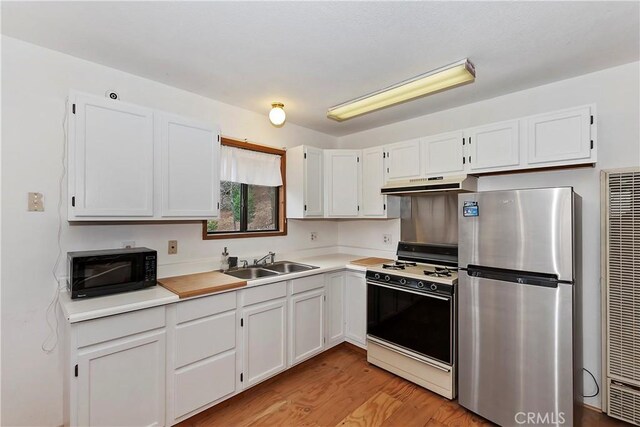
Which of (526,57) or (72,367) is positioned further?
(526,57)

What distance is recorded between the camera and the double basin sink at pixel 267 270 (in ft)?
9.29

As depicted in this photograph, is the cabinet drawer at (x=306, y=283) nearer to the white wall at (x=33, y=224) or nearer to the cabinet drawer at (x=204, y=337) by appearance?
the cabinet drawer at (x=204, y=337)

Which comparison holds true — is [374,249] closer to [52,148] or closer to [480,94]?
[480,94]

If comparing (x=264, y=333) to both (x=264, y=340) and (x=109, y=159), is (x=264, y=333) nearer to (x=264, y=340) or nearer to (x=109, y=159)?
(x=264, y=340)

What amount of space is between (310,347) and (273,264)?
3.06 ft

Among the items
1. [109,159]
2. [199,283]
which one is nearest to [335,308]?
[199,283]

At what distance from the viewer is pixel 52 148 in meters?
1.99

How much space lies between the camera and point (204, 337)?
209 centimetres

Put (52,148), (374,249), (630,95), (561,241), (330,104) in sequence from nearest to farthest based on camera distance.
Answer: (561,241), (52,148), (630,95), (330,104), (374,249)

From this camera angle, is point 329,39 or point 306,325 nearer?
point 329,39

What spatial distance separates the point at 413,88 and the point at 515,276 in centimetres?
A: 161

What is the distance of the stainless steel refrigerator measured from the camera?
1830 mm

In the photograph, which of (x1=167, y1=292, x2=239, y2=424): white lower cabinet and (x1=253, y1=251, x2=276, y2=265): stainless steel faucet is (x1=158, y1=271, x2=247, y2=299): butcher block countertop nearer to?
(x1=167, y1=292, x2=239, y2=424): white lower cabinet

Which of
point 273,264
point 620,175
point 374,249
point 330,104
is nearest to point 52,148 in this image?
point 273,264
